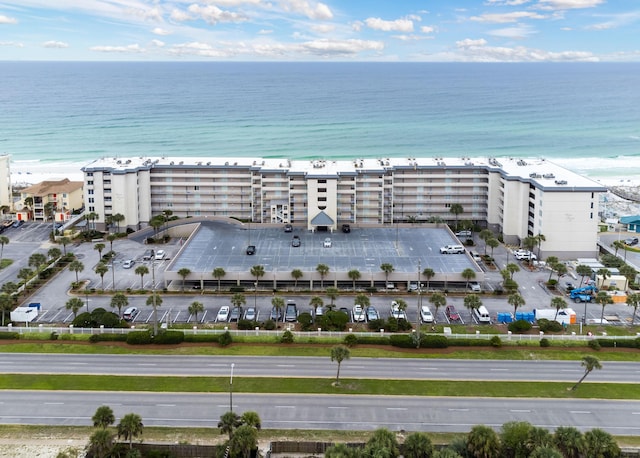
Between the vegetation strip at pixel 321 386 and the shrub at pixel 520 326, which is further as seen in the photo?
the shrub at pixel 520 326

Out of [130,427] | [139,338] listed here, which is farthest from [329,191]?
[130,427]

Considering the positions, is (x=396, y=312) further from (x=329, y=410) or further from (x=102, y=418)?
(x=102, y=418)

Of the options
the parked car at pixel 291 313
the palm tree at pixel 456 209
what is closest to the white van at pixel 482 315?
the parked car at pixel 291 313

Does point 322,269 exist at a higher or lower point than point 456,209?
lower

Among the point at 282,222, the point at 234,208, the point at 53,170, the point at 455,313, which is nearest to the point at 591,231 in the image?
the point at 455,313

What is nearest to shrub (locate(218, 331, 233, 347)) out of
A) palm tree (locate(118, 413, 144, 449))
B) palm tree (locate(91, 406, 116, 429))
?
palm tree (locate(91, 406, 116, 429))

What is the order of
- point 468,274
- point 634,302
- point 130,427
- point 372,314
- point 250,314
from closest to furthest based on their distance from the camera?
point 130,427, point 634,302, point 372,314, point 250,314, point 468,274

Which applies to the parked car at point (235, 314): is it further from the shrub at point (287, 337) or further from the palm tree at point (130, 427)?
the palm tree at point (130, 427)

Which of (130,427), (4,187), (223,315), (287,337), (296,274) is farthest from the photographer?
(4,187)
